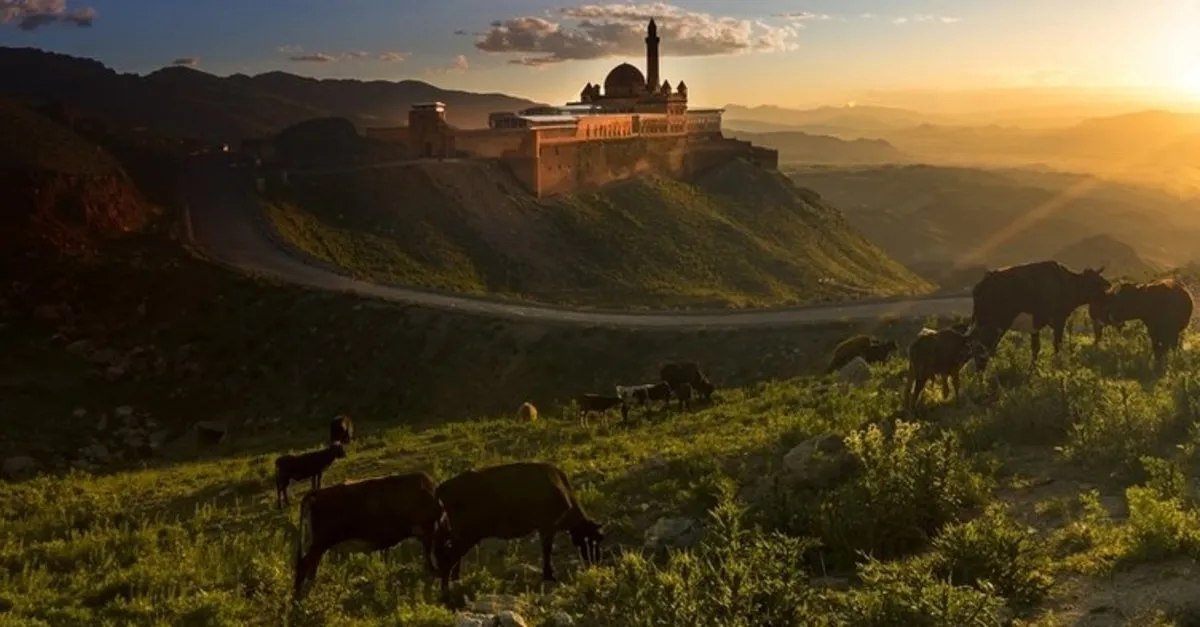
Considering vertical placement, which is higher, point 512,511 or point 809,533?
point 512,511

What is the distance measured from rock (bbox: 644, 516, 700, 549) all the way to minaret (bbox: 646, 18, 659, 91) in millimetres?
83998

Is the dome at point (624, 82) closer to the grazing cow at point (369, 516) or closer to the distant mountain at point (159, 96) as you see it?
the distant mountain at point (159, 96)

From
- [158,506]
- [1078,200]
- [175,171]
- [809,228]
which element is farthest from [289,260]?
[1078,200]

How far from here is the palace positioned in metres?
69.2

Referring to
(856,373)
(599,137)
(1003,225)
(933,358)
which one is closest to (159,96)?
(599,137)

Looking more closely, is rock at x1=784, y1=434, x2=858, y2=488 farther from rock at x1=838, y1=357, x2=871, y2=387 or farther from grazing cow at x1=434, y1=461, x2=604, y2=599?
rock at x1=838, y1=357, x2=871, y2=387

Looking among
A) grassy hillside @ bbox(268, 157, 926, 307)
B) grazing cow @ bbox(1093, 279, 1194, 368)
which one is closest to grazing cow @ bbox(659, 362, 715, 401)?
grazing cow @ bbox(1093, 279, 1194, 368)

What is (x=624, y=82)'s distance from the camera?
92.4 meters

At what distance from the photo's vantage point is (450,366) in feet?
110

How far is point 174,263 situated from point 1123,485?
3991 cm

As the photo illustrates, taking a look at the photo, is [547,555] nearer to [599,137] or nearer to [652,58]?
[599,137]

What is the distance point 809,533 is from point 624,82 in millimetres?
86458

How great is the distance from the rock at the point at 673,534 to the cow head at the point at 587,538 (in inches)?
25.5

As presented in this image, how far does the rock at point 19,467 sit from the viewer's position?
25.5 m
